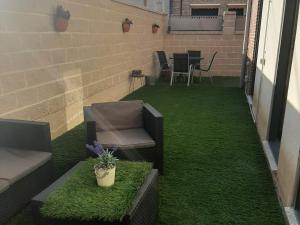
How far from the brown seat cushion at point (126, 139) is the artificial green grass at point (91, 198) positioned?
2.31ft

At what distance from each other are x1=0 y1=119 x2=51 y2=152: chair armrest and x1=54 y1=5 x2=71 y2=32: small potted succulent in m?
1.64

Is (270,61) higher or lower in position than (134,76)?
higher

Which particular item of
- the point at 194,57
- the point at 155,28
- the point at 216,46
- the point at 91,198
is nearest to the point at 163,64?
the point at 194,57

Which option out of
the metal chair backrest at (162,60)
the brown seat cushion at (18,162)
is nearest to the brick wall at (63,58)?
the brown seat cushion at (18,162)

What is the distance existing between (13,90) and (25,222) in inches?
56.9

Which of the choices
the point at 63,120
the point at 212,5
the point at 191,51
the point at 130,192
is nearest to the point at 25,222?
the point at 130,192

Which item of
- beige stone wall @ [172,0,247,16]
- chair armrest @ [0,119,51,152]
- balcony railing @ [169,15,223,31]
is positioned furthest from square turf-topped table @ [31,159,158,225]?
beige stone wall @ [172,0,247,16]

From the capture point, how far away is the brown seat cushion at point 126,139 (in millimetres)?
2769

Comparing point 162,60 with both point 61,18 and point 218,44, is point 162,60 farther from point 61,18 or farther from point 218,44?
point 61,18

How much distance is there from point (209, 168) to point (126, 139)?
925 millimetres

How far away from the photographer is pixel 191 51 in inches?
355

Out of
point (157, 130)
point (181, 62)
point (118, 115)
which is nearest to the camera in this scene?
point (157, 130)

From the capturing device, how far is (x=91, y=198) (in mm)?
1743

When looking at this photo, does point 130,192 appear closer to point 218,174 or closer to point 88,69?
point 218,174
